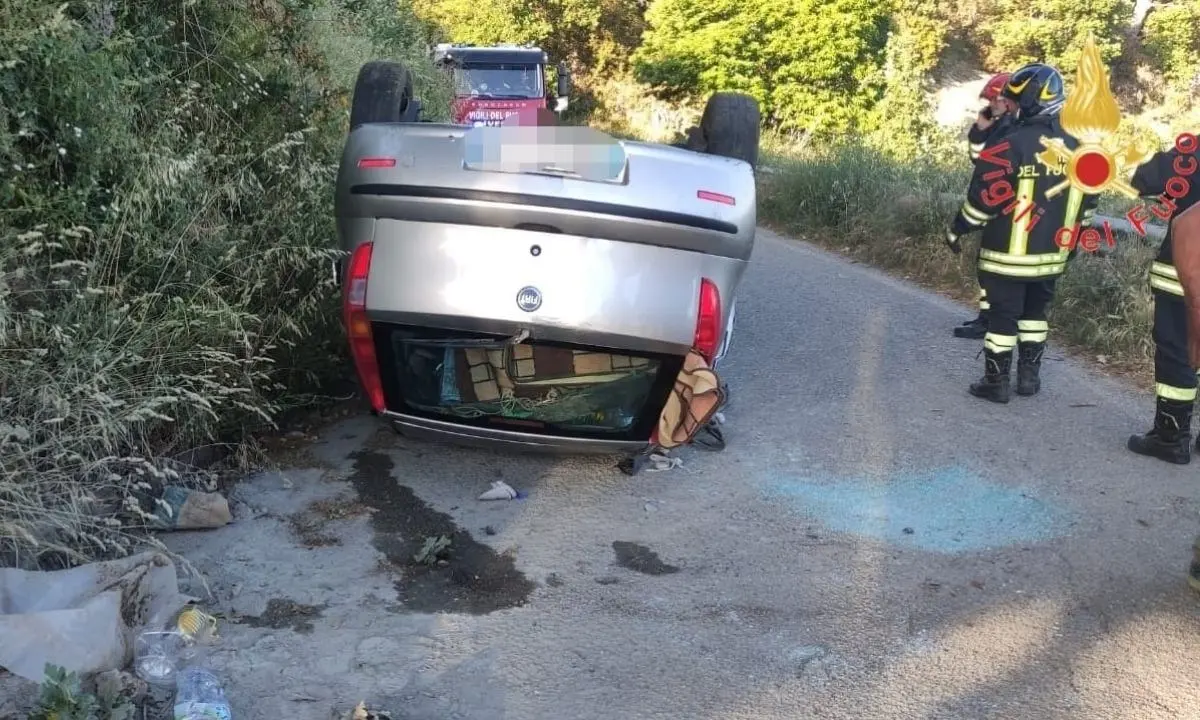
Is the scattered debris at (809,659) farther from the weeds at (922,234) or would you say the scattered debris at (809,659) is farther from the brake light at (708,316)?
the weeds at (922,234)

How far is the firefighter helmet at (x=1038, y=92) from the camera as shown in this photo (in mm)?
6020

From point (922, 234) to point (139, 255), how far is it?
8.02m

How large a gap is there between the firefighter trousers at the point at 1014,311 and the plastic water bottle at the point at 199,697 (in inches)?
189

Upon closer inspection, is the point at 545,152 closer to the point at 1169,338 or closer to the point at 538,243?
the point at 538,243

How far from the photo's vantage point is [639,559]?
13.7 ft

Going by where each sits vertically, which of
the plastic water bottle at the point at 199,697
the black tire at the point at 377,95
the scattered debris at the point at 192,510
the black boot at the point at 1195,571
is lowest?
the black boot at the point at 1195,571

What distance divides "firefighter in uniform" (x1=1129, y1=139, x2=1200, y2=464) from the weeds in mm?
1819

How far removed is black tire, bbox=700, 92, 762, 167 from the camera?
514 centimetres

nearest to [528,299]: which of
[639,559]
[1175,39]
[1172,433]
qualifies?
[639,559]

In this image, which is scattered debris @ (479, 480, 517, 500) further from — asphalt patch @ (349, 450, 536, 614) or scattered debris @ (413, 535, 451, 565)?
scattered debris @ (413, 535, 451, 565)

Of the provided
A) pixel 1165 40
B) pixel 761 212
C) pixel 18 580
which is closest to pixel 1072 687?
pixel 18 580

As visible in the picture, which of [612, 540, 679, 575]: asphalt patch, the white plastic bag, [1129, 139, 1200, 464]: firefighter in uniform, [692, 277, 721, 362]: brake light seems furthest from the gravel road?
[692, 277, 721, 362]: brake light

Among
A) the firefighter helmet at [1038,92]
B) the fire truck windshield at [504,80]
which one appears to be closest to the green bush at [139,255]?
the firefighter helmet at [1038,92]

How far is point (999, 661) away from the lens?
3.51 meters
